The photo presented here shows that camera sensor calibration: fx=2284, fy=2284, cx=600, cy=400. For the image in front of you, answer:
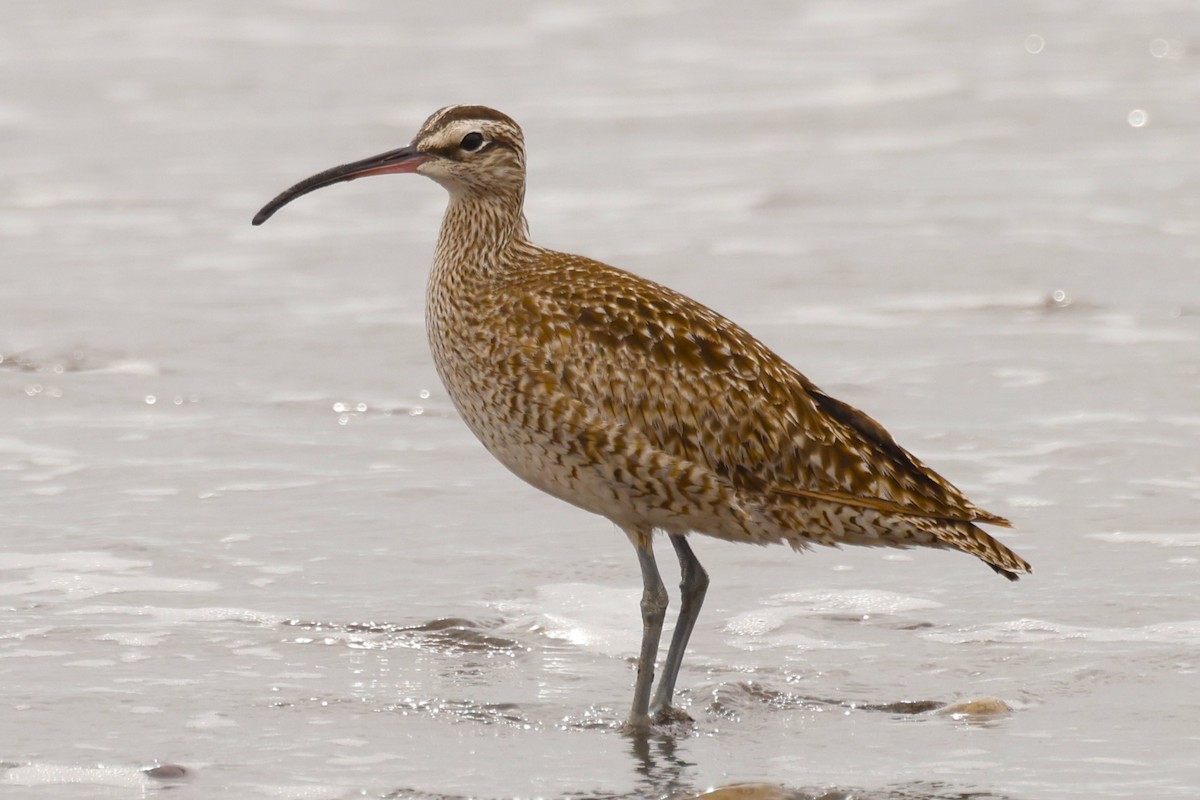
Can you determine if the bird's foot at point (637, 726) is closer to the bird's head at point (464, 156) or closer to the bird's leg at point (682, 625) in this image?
the bird's leg at point (682, 625)

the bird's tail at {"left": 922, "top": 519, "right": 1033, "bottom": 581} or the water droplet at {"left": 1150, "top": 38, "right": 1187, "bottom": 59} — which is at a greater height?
the water droplet at {"left": 1150, "top": 38, "right": 1187, "bottom": 59}

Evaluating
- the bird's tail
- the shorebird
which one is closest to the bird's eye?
the shorebird

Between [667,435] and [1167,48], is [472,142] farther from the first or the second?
[1167,48]

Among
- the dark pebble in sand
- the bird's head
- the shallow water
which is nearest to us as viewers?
the dark pebble in sand

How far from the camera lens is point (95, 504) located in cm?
1059

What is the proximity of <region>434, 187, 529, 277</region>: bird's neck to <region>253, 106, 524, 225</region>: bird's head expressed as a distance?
43 mm

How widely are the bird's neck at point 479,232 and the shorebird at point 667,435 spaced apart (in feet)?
0.80

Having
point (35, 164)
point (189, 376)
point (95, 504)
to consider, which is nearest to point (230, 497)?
point (95, 504)

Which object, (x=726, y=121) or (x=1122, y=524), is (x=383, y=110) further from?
(x=1122, y=524)

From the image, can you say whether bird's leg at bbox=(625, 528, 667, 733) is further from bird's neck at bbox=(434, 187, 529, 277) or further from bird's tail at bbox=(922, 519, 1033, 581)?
bird's neck at bbox=(434, 187, 529, 277)

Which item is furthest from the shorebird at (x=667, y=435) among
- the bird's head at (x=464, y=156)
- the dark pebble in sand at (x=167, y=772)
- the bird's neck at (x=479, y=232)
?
the dark pebble in sand at (x=167, y=772)

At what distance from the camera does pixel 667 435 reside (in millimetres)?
7984

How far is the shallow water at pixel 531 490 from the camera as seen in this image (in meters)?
7.64

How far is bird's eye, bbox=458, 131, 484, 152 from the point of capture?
8.85 metres
